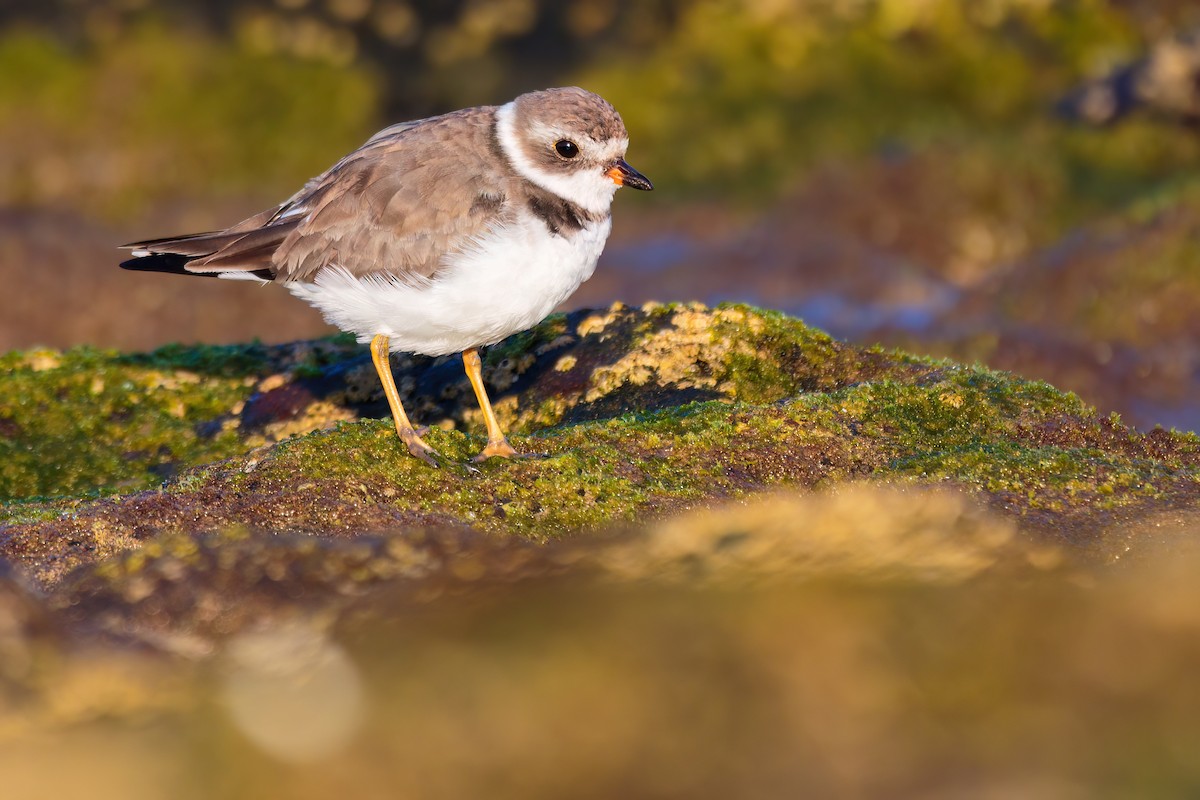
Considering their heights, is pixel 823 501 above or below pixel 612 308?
below

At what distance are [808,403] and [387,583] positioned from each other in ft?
11.0

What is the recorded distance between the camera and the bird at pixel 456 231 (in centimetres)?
845

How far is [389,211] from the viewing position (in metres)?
8.87

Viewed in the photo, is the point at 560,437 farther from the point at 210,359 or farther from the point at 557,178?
the point at 210,359

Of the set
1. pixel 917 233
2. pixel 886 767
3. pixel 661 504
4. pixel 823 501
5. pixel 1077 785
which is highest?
pixel 917 233

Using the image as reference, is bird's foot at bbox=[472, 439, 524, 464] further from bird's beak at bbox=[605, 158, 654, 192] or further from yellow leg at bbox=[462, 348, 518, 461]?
bird's beak at bbox=[605, 158, 654, 192]

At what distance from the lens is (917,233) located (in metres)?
24.2

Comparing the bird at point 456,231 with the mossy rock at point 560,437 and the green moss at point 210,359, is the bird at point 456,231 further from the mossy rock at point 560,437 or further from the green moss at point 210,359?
the green moss at point 210,359

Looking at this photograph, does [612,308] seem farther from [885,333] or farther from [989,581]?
[885,333]

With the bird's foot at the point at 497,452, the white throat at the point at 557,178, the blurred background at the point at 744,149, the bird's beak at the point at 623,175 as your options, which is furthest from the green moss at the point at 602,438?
the blurred background at the point at 744,149

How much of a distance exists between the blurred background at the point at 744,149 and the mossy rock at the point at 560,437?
28.1ft

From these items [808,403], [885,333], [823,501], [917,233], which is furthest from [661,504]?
[917,233]

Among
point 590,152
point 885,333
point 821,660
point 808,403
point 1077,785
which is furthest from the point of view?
point 885,333

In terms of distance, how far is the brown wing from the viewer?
863 cm
